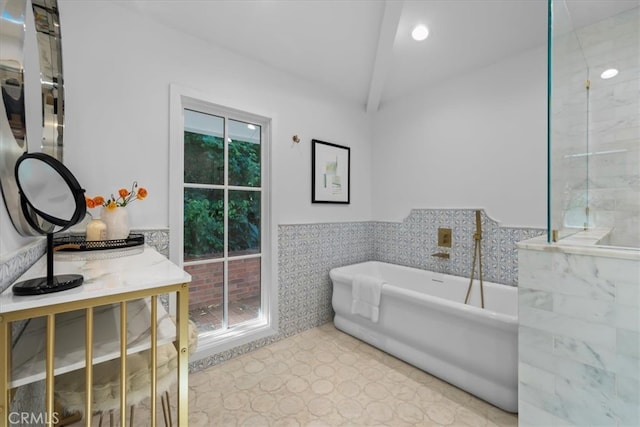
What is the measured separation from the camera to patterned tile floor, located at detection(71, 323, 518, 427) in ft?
5.29

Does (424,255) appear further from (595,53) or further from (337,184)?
(595,53)

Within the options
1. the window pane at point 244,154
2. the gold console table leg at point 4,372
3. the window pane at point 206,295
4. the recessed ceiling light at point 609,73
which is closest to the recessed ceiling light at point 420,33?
the recessed ceiling light at point 609,73

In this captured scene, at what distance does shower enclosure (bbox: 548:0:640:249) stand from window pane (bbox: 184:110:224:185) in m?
2.41

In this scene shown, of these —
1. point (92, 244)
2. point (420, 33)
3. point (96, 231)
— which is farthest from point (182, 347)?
point (420, 33)

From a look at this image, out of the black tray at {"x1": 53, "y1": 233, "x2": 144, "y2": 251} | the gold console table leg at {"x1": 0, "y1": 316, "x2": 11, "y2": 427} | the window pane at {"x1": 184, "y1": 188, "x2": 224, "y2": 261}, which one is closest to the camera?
the gold console table leg at {"x1": 0, "y1": 316, "x2": 11, "y2": 427}

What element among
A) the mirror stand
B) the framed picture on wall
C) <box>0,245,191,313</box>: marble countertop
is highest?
the framed picture on wall

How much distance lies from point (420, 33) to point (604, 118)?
1.58 metres

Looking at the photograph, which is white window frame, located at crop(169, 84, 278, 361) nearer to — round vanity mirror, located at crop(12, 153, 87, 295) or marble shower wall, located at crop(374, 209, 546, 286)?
round vanity mirror, located at crop(12, 153, 87, 295)

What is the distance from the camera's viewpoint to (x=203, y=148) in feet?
7.32

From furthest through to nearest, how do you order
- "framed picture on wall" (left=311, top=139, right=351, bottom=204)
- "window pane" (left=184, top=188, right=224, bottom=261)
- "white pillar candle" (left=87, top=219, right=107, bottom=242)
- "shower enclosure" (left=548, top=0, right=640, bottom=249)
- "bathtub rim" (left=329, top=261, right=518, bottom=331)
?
"framed picture on wall" (left=311, top=139, right=351, bottom=204), "window pane" (left=184, top=188, right=224, bottom=261), "shower enclosure" (left=548, top=0, right=640, bottom=249), "bathtub rim" (left=329, top=261, right=518, bottom=331), "white pillar candle" (left=87, top=219, right=107, bottom=242)

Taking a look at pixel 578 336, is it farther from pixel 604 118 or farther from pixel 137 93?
pixel 137 93

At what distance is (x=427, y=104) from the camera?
2947mm

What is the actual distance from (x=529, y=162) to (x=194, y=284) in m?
2.94

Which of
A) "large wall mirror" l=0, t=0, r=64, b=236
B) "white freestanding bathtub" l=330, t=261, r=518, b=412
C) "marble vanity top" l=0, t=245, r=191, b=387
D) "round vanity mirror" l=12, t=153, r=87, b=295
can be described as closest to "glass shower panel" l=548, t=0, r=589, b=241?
"white freestanding bathtub" l=330, t=261, r=518, b=412
